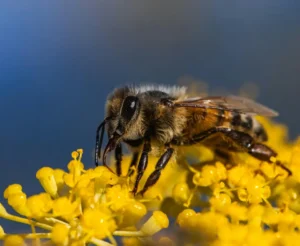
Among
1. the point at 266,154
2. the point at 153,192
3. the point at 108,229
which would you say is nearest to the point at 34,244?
the point at 108,229

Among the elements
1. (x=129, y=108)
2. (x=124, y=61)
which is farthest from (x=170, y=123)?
(x=124, y=61)

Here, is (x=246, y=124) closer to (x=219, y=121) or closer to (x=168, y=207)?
(x=219, y=121)

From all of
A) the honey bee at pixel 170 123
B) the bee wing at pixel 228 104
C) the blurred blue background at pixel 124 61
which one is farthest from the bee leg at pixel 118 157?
the blurred blue background at pixel 124 61

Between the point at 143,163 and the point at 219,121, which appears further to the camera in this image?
the point at 219,121

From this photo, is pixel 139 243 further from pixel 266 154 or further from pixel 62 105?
pixel 62 105

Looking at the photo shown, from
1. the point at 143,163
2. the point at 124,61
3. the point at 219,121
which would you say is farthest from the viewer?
the point at 124,61

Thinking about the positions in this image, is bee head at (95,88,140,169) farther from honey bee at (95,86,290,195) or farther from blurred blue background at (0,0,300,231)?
blurred blue background at (0,0,300,231)

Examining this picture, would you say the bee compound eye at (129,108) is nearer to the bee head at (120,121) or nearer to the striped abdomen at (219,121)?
the bee head at (120,121)
